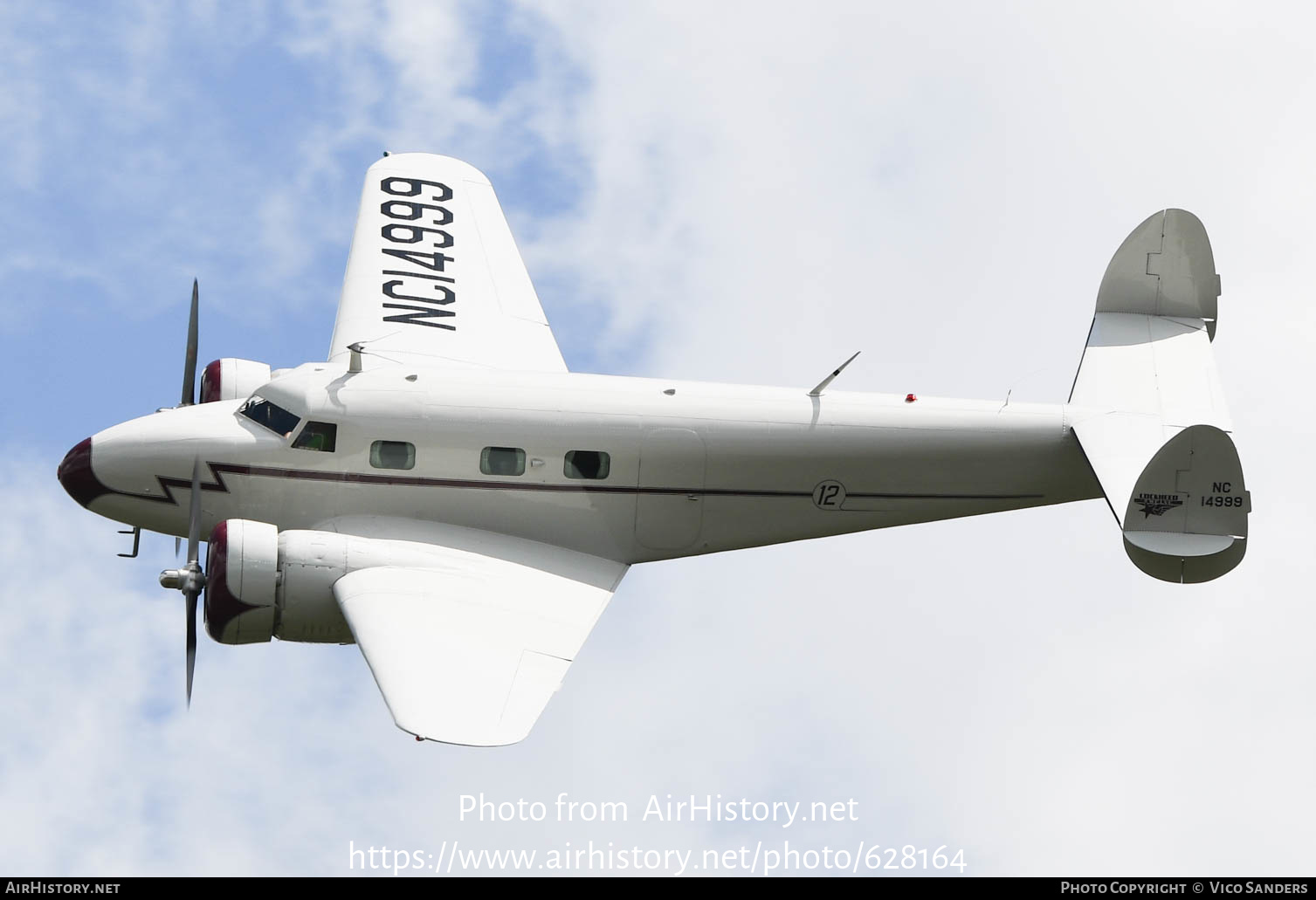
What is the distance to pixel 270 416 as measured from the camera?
23.8 meters

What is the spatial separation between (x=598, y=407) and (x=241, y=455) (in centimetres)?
443

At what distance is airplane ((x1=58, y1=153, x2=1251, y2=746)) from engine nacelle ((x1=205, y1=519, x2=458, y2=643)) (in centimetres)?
3

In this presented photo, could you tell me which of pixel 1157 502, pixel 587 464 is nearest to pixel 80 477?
pixel 587 464

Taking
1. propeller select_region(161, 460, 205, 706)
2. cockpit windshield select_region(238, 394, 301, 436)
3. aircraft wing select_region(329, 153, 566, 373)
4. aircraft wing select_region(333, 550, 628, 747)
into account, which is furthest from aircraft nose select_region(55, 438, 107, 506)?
aircraft wing select_region(333, 550, 628, 747)

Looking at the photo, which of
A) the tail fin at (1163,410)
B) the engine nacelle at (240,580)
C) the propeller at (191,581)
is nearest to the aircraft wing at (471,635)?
the engine nacelle at (240,580)

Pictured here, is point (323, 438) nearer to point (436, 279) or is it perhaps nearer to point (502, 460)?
point (502, 460)

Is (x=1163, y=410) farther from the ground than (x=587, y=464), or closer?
farther from the ground

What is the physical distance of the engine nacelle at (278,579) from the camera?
72.0ft

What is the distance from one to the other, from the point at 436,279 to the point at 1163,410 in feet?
33.3

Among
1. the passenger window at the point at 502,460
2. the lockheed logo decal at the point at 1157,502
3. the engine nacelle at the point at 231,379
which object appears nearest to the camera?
the lockheed logo decal at the point at 1157,502

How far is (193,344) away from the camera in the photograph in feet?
84.1

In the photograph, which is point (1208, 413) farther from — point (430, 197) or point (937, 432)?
point (430, 197)

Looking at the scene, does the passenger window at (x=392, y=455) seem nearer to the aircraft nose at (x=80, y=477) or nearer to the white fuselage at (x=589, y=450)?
the white fuselage at (x=589, y=450)

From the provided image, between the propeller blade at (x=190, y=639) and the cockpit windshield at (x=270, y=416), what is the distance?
2.51 metres
